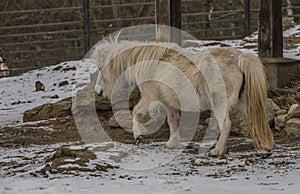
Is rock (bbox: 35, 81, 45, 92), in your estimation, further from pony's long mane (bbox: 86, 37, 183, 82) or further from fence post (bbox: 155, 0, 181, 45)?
pony's long mane (bbox: 86, 37, 183, 82)

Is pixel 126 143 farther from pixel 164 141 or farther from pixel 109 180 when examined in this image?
pixel 109 180

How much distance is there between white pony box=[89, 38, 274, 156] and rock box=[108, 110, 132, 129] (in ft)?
2.10

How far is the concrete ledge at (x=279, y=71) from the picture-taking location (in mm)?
8148

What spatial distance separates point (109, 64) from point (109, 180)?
1998 millimetres

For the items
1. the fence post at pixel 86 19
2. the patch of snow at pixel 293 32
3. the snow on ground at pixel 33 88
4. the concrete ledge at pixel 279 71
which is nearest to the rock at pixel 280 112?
the concrete ledge at pixel 279 71

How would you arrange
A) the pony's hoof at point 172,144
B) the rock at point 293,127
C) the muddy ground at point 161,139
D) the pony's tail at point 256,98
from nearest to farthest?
the muddy ground at point 161,139 < the pony's tail at point 256,98 < the pony's hoof at point 172,144 < the rock at point 293,127

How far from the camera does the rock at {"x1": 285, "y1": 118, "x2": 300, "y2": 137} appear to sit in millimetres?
7160

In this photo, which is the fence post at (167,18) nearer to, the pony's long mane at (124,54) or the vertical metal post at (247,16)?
the pony's long mane at (124,54)

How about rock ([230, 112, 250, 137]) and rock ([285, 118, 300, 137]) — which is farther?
rock ([230, 112, 250, 137])

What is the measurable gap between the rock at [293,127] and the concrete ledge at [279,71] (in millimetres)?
1012

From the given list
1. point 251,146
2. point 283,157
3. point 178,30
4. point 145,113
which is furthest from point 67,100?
point 283,157

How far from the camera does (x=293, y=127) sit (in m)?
7.20

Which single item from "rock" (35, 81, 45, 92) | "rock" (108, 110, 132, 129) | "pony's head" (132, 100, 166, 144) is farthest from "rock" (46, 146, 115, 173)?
"rock" (35, 81, 45, 92)

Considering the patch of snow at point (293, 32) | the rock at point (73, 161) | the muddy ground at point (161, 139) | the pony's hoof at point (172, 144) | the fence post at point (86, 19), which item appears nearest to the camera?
the rock at point (73, 161)
